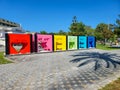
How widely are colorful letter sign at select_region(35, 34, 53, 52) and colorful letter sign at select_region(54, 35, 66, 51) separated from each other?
984mm

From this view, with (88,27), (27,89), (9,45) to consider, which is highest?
(88,27)

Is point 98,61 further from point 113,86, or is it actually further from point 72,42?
point 72,42

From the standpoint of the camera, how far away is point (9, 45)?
19844mm

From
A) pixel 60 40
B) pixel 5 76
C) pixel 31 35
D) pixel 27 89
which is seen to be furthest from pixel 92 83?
pixel 60 40

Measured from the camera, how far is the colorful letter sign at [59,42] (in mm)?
25998

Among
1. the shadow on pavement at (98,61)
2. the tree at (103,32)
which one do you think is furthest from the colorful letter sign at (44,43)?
the tree at (103,32)

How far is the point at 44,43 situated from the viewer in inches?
945

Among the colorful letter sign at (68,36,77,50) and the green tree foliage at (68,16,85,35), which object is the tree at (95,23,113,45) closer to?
the green tree foliage at (68,16,85,35)

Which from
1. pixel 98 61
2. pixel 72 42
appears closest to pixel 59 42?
pixel 72 42

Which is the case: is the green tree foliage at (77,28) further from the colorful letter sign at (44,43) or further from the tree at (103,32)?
the colorful letter sign at (44,43)

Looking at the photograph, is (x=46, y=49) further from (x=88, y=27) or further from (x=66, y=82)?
(x=88, y=27)

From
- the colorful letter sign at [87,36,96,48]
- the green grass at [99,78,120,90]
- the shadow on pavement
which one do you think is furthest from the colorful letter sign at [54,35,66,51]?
the green grass at [99,78,120,90]

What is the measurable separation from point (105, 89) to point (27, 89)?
289cm

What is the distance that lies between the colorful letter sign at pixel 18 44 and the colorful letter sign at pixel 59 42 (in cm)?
469
